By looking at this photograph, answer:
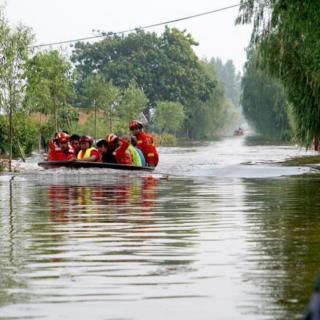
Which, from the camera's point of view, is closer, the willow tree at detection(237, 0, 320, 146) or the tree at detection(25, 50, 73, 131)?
the willow tree at detection(237, 0, 320, 146)

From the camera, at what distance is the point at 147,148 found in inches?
1198

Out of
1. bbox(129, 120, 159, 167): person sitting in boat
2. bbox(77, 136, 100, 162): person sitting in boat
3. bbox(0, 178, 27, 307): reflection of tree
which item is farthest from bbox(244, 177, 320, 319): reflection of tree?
bbox(129, 120, 159, 167): person sitting in boat

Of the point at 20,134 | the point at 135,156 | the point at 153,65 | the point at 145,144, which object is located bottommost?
the point at 135,156

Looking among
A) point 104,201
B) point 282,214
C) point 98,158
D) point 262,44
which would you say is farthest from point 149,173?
point 282,214

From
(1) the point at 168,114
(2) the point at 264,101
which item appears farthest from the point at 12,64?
(1) the point at 168,114

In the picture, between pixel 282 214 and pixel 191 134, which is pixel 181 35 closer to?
pixel 191 134

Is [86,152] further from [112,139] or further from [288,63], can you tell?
[288,63]

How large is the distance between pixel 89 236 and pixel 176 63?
114 meters

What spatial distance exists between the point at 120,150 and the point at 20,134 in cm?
2027

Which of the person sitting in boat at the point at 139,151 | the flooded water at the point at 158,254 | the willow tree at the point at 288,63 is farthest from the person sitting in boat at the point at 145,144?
the flooded water at the point at 158,254

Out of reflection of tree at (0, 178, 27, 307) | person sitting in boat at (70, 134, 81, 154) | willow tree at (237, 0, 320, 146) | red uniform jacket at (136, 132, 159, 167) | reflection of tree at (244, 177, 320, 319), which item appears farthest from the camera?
red uniform jacket at (136, 132, 159, 167)

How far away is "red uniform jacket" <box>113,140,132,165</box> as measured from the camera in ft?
95.1

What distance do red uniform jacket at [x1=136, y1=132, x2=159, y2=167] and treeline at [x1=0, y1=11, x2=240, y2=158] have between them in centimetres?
1665

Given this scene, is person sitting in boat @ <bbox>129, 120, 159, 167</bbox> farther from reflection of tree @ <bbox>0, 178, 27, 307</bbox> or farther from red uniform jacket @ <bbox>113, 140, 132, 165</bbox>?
reflection of tree @ <bbox>0, 178, 27, 307</bbox>
